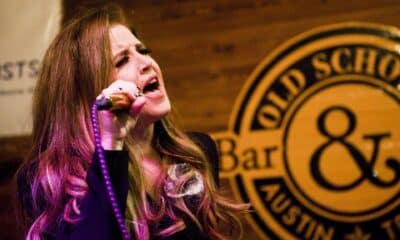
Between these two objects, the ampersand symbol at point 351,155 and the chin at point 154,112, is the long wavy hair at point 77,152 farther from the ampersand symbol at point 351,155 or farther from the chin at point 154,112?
the ampersand symbol at point 351,155

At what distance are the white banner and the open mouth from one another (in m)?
1.52

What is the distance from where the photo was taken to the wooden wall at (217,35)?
2.27m

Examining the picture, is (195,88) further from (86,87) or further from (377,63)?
(86,87)

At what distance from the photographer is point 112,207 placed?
0.94 metres

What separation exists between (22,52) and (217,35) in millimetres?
981

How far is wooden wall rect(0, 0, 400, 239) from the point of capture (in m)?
2.27

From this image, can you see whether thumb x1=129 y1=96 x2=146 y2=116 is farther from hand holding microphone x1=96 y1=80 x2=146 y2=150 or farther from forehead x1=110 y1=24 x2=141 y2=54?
forehead x1=110 y1=24 x2=141 y2=54

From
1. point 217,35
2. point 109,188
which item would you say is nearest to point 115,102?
point 109,188

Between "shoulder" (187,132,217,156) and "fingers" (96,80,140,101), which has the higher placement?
"fingers" (96,80,140,101)

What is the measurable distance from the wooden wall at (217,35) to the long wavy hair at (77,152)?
102cm

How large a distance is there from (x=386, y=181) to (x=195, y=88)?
3.08ft

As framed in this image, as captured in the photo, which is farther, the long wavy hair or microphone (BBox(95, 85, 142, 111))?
the long wavy hair

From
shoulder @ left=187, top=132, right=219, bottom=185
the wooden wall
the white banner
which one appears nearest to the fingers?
shoulder @ left=187, top=132, right=219, bottom=185

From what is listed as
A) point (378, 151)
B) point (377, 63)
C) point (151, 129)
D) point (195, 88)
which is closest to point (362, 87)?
point (377, 63)
